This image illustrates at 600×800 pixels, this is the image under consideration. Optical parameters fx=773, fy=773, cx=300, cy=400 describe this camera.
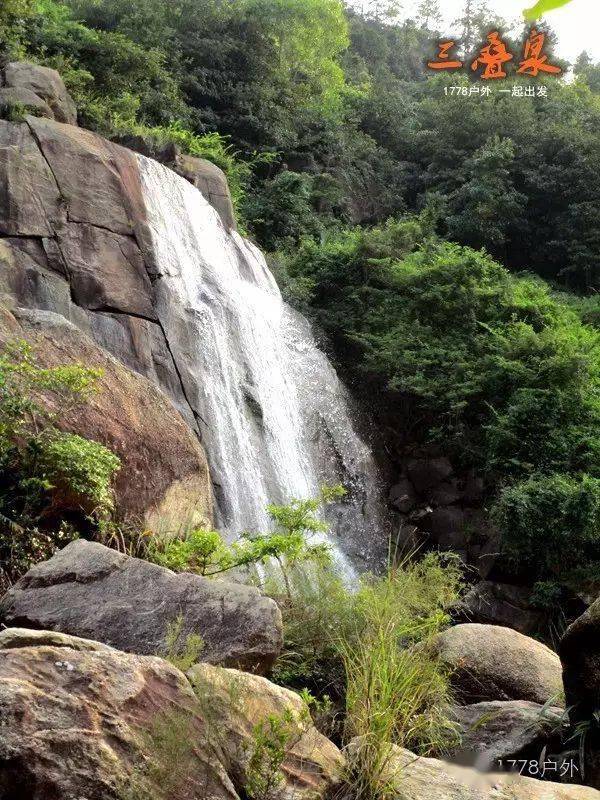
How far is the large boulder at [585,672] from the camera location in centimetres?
384

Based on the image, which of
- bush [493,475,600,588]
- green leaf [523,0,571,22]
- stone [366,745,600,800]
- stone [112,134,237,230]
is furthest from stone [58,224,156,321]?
green leaf [523,0,571,22]

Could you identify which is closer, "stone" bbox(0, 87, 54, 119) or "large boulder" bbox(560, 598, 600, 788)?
"large boulder" bbox(560, 598, 600, 788)

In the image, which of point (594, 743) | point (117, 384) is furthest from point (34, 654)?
point (117, 384)

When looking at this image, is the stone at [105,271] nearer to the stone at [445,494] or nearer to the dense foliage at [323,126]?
the dense foliage at [323,126]

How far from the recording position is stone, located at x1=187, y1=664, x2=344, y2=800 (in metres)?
2.83

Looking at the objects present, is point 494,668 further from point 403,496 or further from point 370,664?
point 403,496

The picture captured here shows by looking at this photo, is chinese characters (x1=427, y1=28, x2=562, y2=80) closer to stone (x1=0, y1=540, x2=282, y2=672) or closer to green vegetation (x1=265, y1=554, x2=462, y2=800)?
green vegetation (x1=265, y1=554, x2=462, y2=800)

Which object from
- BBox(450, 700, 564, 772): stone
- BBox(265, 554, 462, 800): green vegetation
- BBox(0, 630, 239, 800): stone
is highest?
BBox(0, 630, 239, 800): stone

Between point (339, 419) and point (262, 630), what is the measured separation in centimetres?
→ 858

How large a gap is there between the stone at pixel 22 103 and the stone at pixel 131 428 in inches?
173

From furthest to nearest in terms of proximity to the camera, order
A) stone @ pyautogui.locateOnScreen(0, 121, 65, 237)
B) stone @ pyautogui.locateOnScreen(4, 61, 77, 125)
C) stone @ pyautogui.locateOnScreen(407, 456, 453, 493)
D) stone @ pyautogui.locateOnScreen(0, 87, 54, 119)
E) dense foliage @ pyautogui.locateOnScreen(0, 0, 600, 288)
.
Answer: dense foliage @ pyautogui.locateOnScreen(0, 0, 600, 288) → stone @ pyautogui.locateOnScreen(407, 456, 453, 493) → stone @ pyautogui.locateOnScreen(4, 61, 77, 125) → stone @ pyautogui.locateOnScreen(0, 87, 54, 119) → stone @ pyautogui.locateOnScreen(0, 121, 65, 237)

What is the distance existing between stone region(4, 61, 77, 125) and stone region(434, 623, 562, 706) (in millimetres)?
9036

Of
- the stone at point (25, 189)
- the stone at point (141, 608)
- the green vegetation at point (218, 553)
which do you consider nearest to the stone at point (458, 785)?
the stone at point (141, 608)

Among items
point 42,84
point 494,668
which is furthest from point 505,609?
point 42,84
